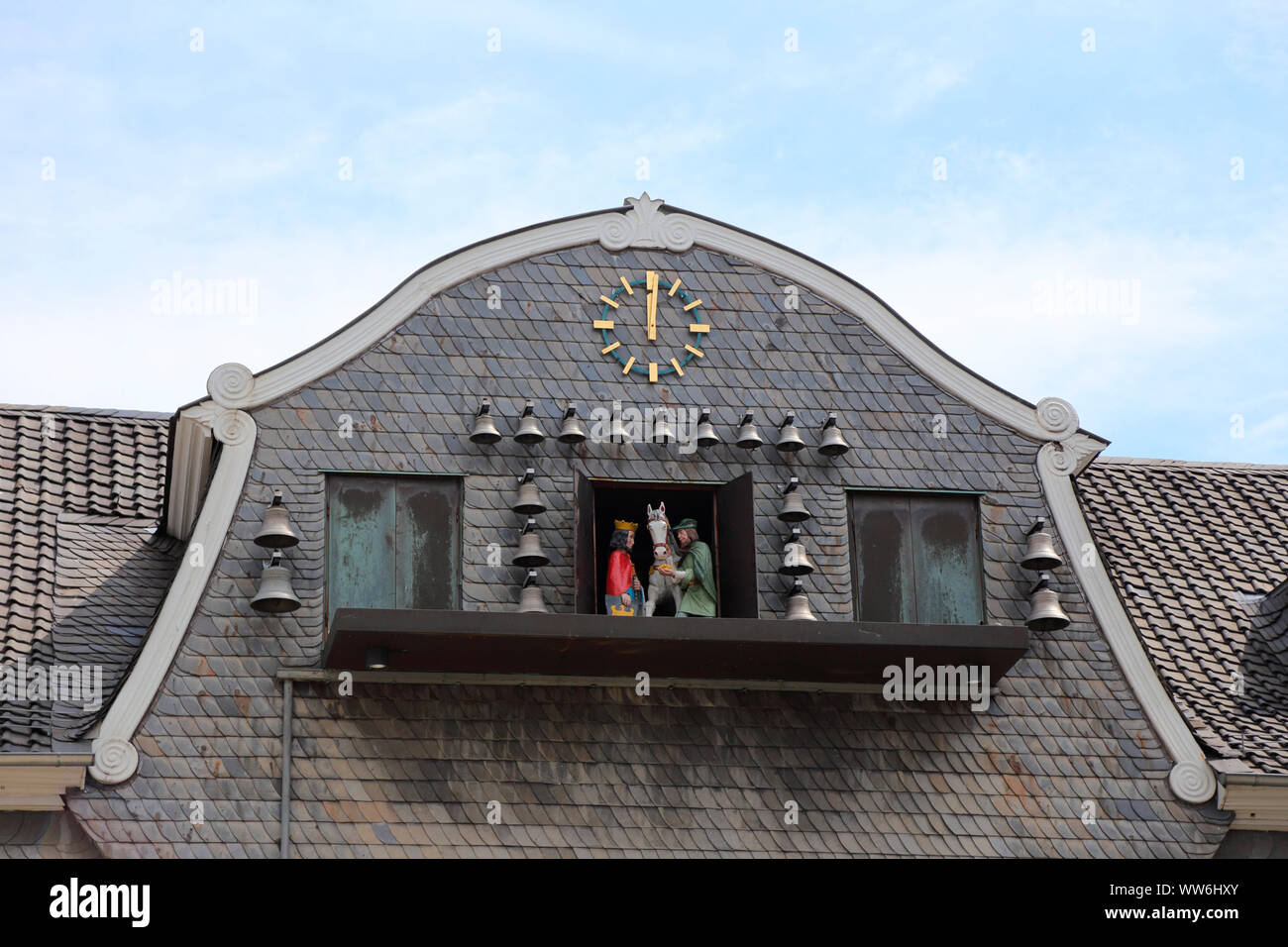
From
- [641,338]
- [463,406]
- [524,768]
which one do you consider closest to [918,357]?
[641,338]

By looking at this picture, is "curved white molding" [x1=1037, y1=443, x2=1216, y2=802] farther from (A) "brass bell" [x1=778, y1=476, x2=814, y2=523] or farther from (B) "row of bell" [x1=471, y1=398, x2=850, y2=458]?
(A) "brass bell" [x1=778, y1=476, x2=814, y2=523]

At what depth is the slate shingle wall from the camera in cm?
1870

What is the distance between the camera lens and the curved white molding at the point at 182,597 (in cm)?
1833

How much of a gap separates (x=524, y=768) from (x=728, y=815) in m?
1.92

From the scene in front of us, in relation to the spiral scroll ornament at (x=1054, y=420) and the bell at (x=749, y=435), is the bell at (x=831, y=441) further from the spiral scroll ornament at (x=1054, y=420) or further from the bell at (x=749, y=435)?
the spiral scroll ornament at (x=1054, y=420)

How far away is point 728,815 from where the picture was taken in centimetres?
1922

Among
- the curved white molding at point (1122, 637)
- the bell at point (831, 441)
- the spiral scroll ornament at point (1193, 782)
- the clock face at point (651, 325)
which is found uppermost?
the clock face at point (651, 325)

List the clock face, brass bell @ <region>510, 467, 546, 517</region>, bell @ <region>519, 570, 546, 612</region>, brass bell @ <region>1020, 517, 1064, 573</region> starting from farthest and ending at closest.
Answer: the clock face → brass bell @ <region>1020, 517, 1064, 573</region> → brass bell @ <region>510, 467, 546, 517</region> → bell @ <region>519, 570, 546, 612</region>

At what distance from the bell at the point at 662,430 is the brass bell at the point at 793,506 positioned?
49.8 inches

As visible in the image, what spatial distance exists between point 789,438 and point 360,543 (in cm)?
431

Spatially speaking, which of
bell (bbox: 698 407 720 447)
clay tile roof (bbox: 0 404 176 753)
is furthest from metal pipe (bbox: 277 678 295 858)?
bell (bbox: 698 407 720 447)

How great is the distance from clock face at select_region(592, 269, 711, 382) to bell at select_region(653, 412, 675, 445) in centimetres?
46

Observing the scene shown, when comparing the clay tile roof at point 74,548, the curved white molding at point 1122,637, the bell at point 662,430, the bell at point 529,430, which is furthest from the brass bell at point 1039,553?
the clay tile roof at point 74,548

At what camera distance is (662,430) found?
2067 cm
